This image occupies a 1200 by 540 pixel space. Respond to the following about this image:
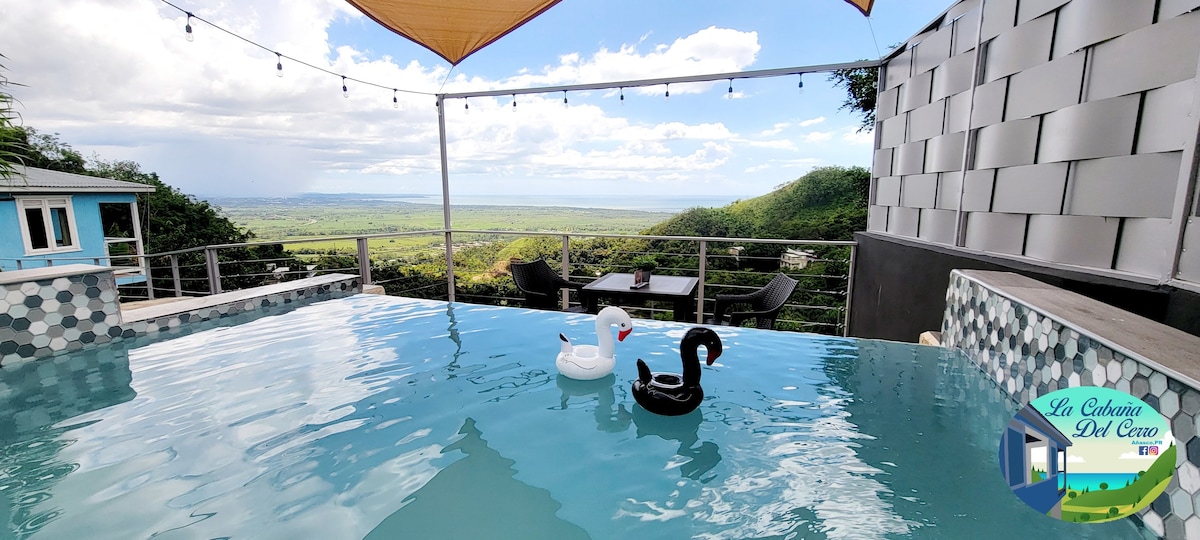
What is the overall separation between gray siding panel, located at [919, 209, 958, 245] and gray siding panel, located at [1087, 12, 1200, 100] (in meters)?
0.99

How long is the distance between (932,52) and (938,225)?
1.11 meters

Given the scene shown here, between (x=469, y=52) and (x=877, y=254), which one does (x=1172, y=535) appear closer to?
(x=877, y=254)

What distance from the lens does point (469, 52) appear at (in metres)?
4.42

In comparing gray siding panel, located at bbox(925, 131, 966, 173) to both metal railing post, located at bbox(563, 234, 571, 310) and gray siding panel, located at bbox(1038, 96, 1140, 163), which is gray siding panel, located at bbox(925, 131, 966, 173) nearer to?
gray siding panel, located at bbox(1038, 96, 1140, 163)

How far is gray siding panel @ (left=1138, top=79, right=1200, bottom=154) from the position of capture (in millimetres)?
1366

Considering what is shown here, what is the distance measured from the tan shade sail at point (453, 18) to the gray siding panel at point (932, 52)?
2.62 m

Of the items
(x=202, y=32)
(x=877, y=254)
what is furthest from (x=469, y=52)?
(x=877, y=254)

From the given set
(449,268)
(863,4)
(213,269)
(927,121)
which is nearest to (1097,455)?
Result: (927,121)

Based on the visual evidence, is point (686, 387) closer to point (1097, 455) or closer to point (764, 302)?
point (1097, 455)

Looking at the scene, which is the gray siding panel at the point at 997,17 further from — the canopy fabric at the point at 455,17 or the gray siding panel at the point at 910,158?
the canopy fabric at the point at 455,17

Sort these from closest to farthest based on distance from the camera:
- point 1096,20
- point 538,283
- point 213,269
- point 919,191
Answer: point 1096,20
point 919,191
point 213,269
point 538,283

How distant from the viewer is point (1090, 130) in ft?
5.66

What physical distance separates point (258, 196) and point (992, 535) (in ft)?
32.9

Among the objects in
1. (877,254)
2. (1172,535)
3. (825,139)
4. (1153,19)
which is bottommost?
(1172,535)
